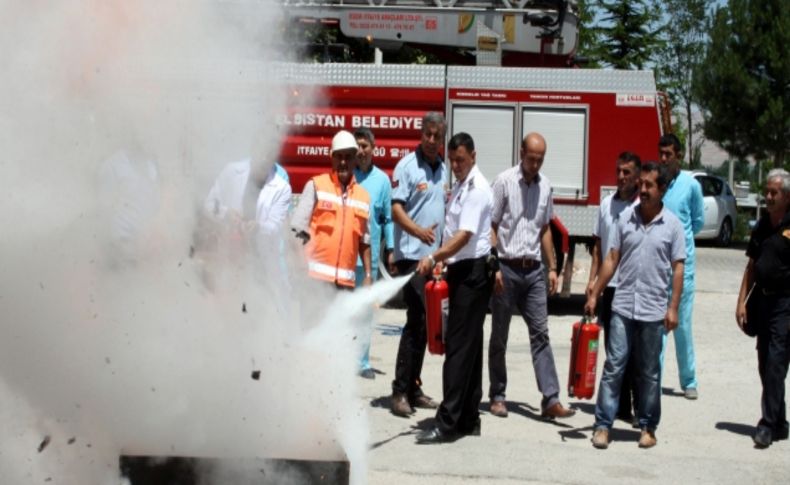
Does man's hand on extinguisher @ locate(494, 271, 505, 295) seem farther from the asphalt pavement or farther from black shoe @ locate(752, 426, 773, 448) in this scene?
black shoe @ locate(752, 426, 773, 448)

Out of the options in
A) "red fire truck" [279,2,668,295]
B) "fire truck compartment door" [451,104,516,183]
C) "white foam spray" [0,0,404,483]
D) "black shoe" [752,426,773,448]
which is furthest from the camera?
"fire truck compartment door" [451,104,516,183]

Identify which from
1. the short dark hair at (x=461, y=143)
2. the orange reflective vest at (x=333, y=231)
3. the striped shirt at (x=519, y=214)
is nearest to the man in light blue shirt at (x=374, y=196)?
the orange reflective vest at (x=333, y=231)

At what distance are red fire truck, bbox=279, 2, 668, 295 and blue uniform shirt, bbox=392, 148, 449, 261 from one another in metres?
5.74

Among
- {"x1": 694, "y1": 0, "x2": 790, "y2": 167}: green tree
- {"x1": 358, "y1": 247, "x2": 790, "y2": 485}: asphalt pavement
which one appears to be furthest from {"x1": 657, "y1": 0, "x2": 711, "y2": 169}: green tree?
{"x1": 358, "y1": 247, "x2": 790, "y2": 485}: asphalt pavement

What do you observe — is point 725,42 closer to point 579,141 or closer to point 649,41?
point 649,41

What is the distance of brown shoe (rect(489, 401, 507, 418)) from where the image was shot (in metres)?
8.98

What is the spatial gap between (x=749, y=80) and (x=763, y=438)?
1166 inches

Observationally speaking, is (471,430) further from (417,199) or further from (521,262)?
(417,199)

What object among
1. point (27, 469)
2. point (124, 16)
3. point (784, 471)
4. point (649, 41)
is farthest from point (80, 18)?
point (649, 41)

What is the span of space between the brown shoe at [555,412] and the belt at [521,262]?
105 centimetres

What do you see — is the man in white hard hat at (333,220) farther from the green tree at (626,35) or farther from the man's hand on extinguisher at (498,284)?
the green tree at (626,35)

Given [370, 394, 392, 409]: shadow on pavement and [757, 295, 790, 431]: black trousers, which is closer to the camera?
[757, 295, 790, 431]: black trousers

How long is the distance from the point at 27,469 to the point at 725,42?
3500 centimetres

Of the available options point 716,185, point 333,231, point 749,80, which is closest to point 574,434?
point 333,231
